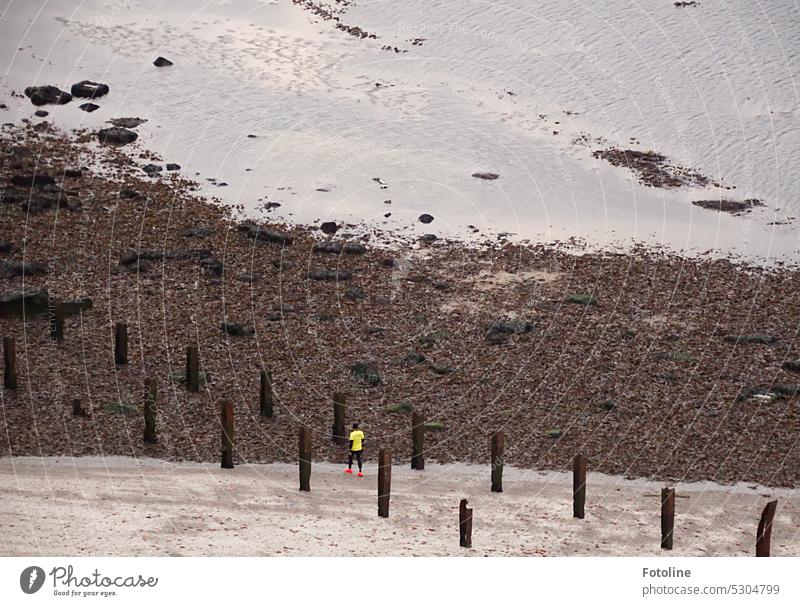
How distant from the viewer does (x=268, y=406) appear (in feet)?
127

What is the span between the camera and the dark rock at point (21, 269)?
4531 centimetres

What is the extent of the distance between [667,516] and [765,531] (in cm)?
188

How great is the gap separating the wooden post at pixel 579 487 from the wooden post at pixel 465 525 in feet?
9.76

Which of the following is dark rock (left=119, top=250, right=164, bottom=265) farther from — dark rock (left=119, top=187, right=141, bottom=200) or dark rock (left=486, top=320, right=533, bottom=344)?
dark rock (left=486, top=320, right=533, bottom=344)

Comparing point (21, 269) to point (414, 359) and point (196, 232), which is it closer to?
point (196, 232)

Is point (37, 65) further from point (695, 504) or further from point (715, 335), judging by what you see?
point (695, 504)

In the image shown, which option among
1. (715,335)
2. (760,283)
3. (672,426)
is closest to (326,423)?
(672,426)

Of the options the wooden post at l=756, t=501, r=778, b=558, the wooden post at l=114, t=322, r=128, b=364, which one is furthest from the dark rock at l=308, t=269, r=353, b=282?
the wooden post at l=756, t=501, r=778, b=558

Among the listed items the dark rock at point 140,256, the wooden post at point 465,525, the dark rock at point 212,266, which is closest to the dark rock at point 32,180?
the dark rock at point 140,256

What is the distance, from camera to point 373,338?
43.4 m

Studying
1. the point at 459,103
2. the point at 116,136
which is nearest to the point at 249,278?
the point at 116,136

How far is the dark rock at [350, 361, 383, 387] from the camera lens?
4106cm

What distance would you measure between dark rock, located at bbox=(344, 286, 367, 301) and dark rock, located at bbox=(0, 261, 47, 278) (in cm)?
816

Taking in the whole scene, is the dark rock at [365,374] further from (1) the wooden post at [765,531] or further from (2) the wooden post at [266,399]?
(1) the wooden post at [765,531]
